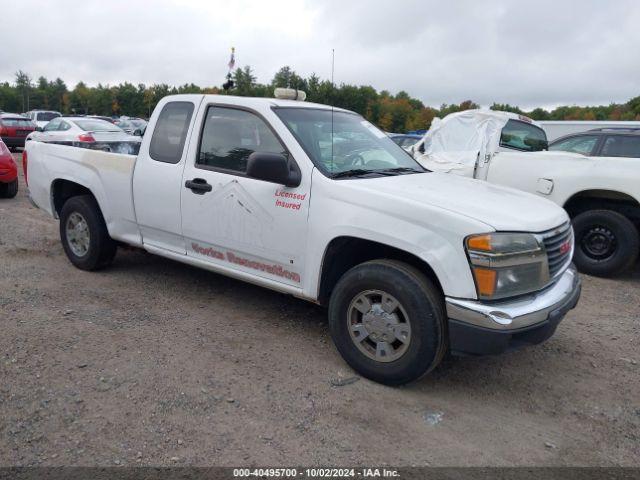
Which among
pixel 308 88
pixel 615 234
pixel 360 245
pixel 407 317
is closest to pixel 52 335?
pixel 360 245

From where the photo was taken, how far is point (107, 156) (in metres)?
5.02

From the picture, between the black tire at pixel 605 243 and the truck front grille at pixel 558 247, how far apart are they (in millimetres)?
2672

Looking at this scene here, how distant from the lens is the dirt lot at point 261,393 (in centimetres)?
279

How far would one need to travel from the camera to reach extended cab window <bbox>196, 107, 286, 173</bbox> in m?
4.07

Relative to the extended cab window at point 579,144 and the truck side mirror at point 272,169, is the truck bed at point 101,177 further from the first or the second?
the extended cab window at point 579,144

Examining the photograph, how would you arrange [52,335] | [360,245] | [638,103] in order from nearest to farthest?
1. [360,245]
2. [52,335]
3. [638,103]

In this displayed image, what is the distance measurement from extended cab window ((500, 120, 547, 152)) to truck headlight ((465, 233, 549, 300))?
18.3 ft

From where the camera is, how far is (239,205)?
4008 mm

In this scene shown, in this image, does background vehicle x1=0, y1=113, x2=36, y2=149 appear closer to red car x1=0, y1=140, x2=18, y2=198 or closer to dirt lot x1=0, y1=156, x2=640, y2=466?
red car x1=0, y1=140, x2=18, y2=198

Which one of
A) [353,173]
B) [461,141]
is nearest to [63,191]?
[353,173]

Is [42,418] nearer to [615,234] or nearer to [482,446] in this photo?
[482,446]

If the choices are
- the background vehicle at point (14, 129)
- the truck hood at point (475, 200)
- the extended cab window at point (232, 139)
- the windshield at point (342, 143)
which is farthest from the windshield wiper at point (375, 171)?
the background vehicle at point (14, 129)

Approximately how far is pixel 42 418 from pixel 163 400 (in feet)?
2.12

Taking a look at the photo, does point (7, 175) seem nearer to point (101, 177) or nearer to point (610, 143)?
point (101, 177)
